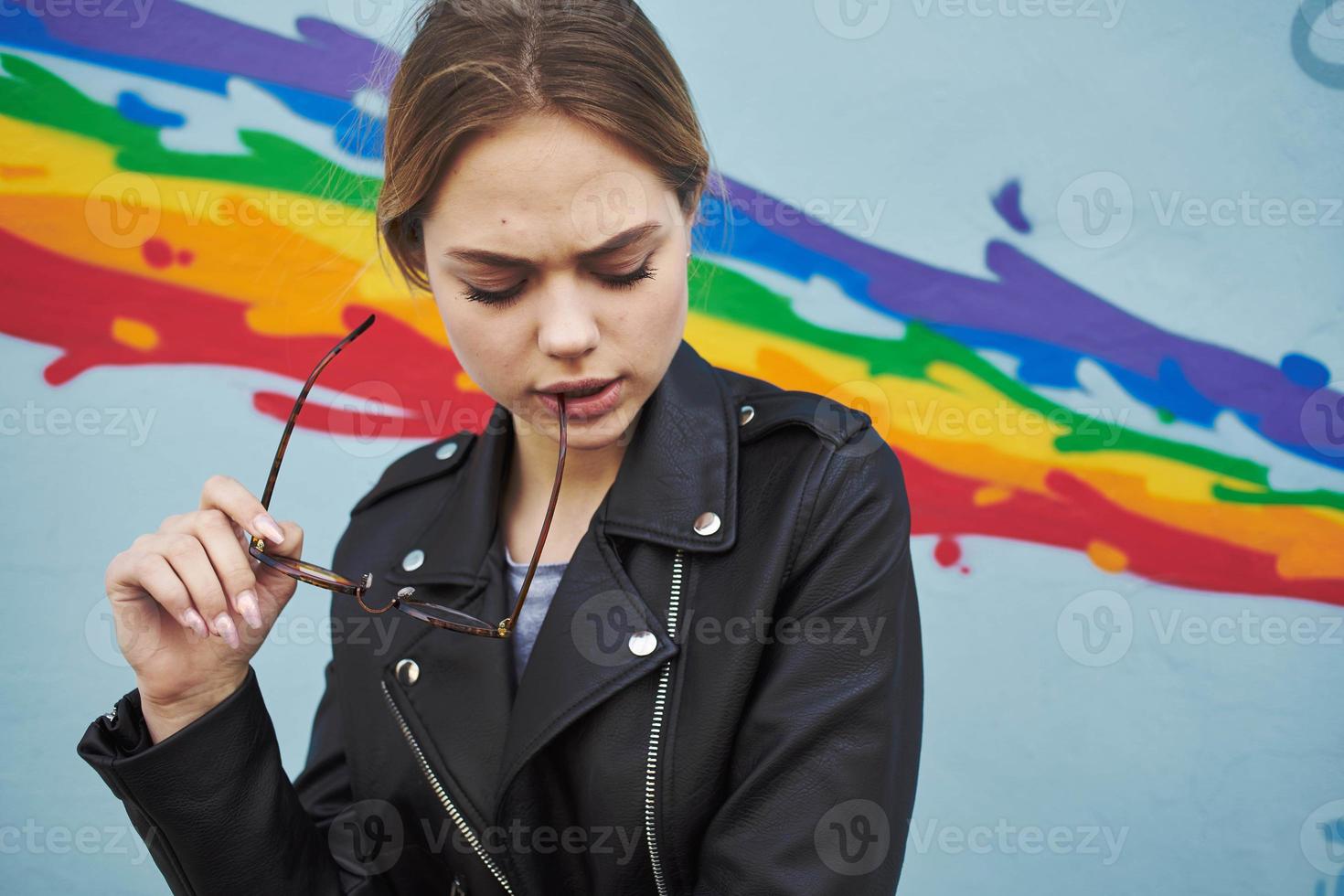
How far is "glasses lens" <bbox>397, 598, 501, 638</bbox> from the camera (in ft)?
3.54

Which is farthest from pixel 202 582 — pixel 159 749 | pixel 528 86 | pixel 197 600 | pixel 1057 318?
pixel 1057 318

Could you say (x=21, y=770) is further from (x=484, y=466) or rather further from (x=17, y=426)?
(x=484, y=466)

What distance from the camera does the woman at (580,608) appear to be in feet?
3.41

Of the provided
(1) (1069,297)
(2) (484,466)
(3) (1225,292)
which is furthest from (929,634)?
(2) (484,466)

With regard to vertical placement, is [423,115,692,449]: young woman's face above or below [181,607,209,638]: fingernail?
above

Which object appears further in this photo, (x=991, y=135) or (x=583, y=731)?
(x=991, y=135)

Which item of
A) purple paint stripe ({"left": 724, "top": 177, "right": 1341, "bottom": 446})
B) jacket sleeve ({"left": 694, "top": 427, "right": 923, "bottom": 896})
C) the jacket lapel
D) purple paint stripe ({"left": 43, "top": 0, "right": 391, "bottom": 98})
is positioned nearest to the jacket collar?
the jacket lapel

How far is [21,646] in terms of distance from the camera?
2484 mm

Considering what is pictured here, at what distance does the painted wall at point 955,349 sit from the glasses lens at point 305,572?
1.40 m

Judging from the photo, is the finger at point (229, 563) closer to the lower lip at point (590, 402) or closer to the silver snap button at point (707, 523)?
the lower lip at point (590, 402)

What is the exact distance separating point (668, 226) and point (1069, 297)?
150 cm

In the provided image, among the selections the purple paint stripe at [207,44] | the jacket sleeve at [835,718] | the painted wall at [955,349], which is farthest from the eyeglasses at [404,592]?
the purple paint stripe at [207,44]

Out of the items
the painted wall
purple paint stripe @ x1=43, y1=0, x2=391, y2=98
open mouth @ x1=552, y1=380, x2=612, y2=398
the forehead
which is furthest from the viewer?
purple paint stripe @ x1=43, y1=0, x2=391, y2=98

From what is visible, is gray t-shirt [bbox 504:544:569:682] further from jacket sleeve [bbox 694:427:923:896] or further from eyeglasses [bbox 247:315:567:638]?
jacket sleeve [bbox 694:427:923:896]
